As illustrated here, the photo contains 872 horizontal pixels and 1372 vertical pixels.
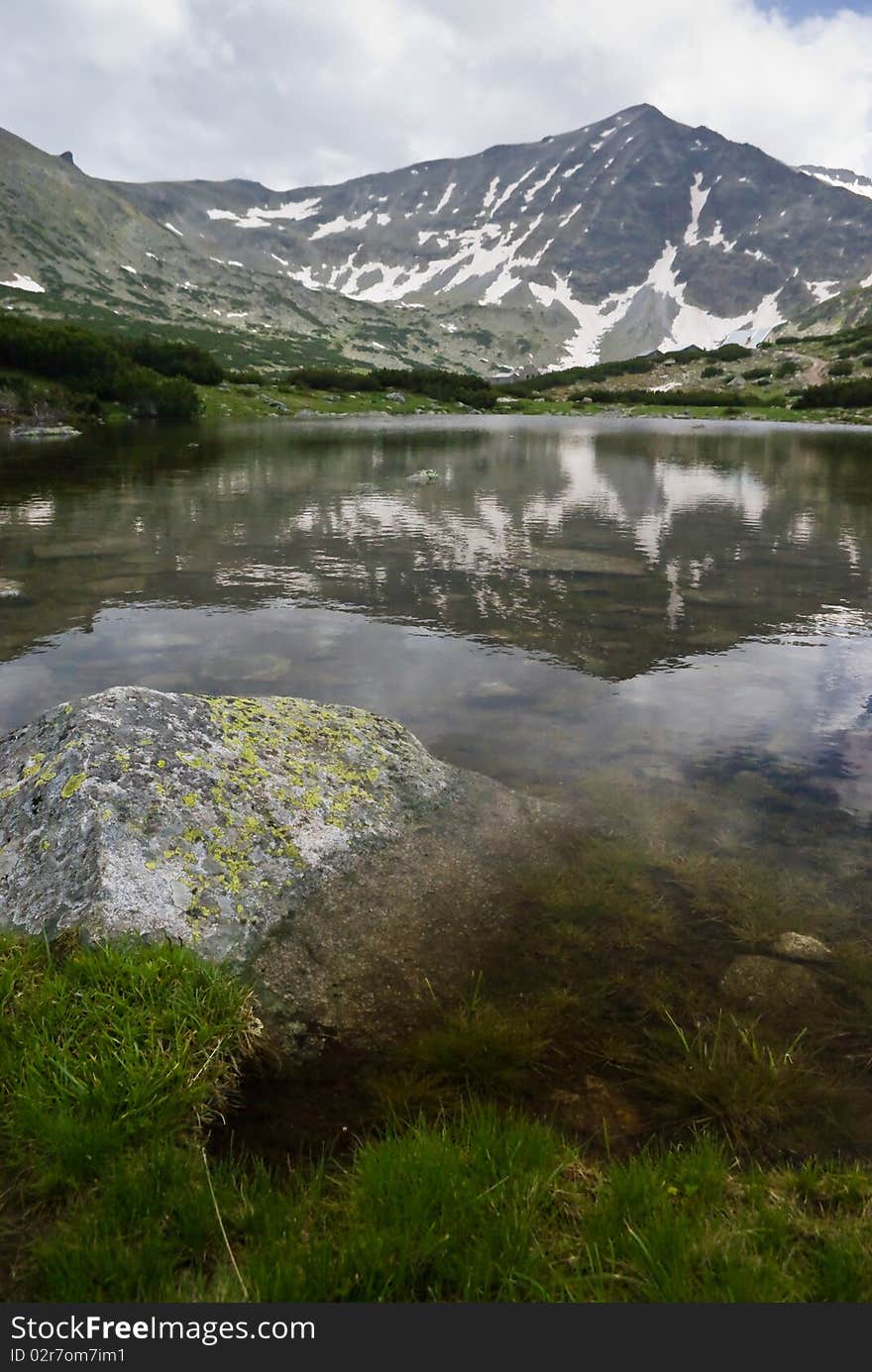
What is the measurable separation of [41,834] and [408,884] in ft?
10.6

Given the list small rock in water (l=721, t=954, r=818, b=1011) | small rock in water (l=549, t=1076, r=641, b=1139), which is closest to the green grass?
small rock in water (l=549, t=1076, r=641, b=1139)

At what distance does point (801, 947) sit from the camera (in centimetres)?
617

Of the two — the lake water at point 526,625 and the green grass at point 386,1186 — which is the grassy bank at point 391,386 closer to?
the lake water at point 526,625

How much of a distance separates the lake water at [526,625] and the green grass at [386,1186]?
12.1 feet

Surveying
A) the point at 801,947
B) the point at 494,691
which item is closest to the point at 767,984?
the point at 801,947

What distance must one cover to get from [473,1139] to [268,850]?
131 inches

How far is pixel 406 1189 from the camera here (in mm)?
3791

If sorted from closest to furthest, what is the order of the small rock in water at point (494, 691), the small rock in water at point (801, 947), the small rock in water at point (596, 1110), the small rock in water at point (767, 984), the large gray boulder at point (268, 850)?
the small rock in water at point (596, 1110)
the small rock in water at point (767, 984)
the large gray boulder at point (268, 850)
the small rock in water at point (801, 947)
the small rock in water at point (494, 691)

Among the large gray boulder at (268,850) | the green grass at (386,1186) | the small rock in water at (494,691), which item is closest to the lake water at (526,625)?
the small rock in water at (494,691)

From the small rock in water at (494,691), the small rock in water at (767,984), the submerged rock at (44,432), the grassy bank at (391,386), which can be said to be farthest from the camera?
the grassy bank at (391,386)

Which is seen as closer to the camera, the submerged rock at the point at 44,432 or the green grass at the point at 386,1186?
the green grass at the point at 386,1186

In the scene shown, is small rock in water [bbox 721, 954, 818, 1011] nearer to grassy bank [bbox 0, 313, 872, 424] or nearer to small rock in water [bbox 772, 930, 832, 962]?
small rock in water [bbox 772, 930, 832, 962]

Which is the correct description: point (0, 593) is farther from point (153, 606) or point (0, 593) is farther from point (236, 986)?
point (236, 986)

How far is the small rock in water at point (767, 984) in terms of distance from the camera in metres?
5.63
